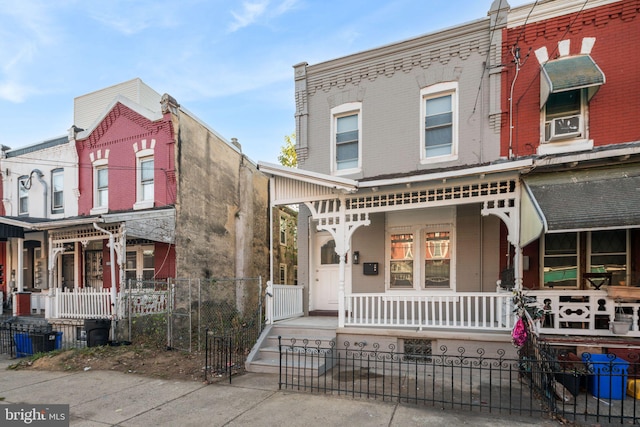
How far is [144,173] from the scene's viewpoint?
12359 millimetres

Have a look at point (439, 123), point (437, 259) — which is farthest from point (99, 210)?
point (439, 123)

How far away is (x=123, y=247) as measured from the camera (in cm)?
1052

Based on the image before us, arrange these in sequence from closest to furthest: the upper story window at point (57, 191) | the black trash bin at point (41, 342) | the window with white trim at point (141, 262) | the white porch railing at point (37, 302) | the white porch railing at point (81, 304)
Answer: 1. the black trash bin at point (41, 342)
2. the white porch railing at point (81, 304)
3. the window with white trim at point (141, 262)
4. the white porch railing at point (37, 302)
5. the upper story window at point (57, 191)

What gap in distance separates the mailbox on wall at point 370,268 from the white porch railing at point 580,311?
3646 mm

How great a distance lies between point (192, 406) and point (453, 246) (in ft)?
22.0

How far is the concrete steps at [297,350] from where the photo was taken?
678 centimetres

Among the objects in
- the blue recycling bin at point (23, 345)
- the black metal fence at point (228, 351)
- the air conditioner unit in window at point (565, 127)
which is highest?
the air conditioner unit in window at point (565, 127)

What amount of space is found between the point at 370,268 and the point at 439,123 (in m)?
4.31

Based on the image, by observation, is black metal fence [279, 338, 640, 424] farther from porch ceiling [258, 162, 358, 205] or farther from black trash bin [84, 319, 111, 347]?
black trash bin [84, 319, 111, 347]

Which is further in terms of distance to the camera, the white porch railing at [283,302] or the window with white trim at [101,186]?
the window with white trim at [101,186]

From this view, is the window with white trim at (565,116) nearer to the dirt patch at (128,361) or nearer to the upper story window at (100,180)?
the dirt patch at (128,361)

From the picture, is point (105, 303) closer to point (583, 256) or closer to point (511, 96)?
point (511, 96)

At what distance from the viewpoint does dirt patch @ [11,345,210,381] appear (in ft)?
Answer: 24.3

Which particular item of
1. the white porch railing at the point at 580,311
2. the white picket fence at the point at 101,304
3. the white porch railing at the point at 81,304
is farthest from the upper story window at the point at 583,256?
the white porch railing at the point at 81,304
